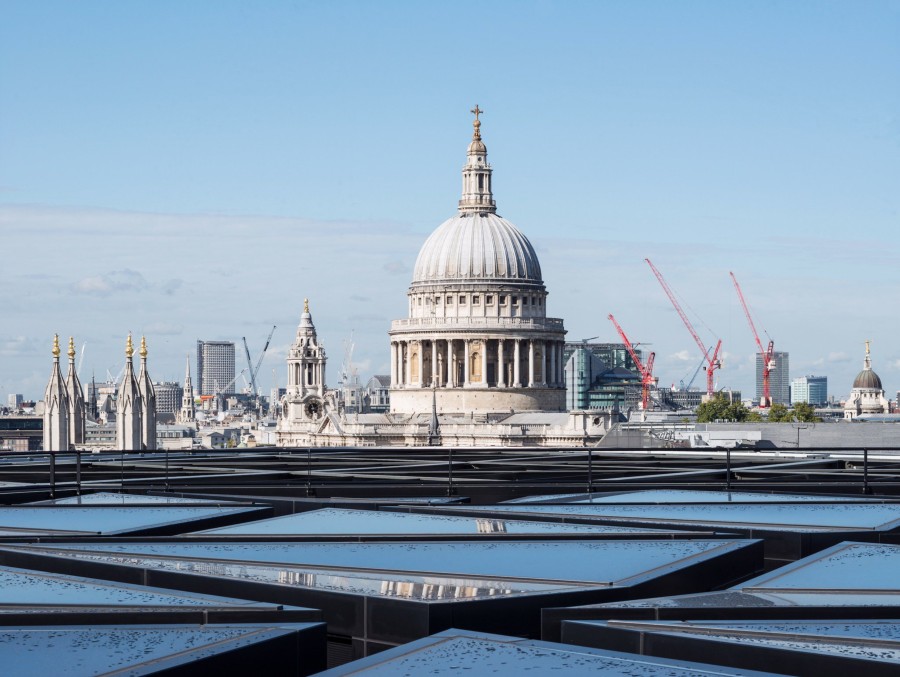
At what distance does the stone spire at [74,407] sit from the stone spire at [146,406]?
3962mm

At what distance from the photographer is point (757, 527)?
62.4ft

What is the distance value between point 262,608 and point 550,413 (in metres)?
135

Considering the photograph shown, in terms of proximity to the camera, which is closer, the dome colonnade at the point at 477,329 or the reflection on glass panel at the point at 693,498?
the reflection on glass panel at the point at 693,498

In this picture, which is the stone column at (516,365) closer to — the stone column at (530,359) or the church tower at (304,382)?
the stone column at (530,359)

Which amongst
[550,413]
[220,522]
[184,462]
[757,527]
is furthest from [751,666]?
[550,413]

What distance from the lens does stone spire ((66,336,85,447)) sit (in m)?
102

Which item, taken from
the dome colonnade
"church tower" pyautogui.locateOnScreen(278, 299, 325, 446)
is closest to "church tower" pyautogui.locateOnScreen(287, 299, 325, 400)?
"church tower" pyautogui.locateOnScreen(278, 299, 325, 446)

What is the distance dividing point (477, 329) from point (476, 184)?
736 inches

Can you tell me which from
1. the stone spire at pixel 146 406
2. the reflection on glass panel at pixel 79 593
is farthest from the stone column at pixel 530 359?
the reflection on glass panel at pixel 79 593

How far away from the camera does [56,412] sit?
100875 millimetres

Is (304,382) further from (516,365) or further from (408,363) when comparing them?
(516,365)

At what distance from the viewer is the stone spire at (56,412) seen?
3967 inches

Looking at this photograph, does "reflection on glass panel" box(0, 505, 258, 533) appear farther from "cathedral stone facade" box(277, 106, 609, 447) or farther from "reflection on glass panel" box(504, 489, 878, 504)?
"cathedral stone facade" box(277, 106, 609, 447)

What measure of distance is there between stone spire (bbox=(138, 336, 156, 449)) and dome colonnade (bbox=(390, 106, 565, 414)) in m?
50.7
